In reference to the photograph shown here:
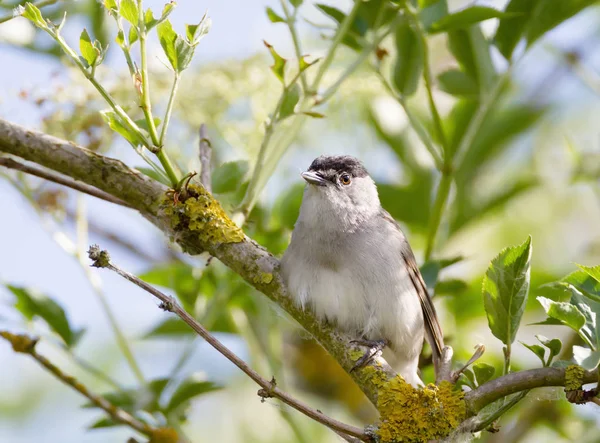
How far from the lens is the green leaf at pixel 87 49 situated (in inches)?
79.8

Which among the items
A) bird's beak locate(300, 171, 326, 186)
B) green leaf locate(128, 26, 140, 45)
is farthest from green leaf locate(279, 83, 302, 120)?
bird's beak locate(300, 171, 326, 186)

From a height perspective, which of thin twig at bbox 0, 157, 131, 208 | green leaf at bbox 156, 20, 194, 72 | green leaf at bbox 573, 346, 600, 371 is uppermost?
green leaf at bbox 156, 20, 194, 72

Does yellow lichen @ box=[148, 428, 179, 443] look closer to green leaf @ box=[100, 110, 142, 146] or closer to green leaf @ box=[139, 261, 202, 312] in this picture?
green leaf @ box=[139, 261, 202, 312]

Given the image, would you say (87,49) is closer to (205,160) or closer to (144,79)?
(144,79)

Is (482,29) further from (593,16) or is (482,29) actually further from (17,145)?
(593,16)

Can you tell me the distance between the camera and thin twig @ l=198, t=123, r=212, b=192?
9.05ft

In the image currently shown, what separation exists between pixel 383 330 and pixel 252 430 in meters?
2.38

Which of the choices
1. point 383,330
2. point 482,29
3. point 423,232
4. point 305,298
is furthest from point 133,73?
point 423,232

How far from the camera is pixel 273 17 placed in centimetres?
271

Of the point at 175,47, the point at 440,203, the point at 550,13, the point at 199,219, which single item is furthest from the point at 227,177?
the point at 550,13

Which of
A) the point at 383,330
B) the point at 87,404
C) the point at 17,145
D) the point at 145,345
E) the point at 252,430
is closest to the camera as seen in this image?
the point at 17,145

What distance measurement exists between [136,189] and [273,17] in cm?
80

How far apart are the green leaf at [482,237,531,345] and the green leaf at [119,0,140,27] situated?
122cm

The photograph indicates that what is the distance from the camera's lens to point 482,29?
11.4 feet
